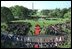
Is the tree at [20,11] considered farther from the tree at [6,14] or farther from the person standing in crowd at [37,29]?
the person standing in crowd at [37,29]

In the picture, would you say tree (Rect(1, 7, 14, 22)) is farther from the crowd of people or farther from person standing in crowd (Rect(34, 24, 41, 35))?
person standing in crowd (Rect(34, 24, 41, 35))

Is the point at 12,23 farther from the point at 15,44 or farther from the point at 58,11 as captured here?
the point at 58,11

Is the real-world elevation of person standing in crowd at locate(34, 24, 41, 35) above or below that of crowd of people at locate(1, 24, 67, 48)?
above

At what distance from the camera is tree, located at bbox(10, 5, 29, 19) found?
3.50 m

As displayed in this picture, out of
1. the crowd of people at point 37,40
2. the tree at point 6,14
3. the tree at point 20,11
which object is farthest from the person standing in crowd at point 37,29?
the tree at point 6,14

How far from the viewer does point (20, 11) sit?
3607 mm

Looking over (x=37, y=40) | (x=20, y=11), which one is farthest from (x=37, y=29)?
(x=20, y=11)

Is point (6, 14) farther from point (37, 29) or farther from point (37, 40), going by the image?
point (37, 40)

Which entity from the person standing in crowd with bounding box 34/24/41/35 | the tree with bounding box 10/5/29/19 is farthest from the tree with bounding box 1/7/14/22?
the person standing in crowd with bounding box 34/24/41/35

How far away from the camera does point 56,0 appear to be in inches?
136

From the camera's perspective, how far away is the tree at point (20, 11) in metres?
3.50

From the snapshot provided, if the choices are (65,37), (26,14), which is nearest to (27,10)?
(26,14)

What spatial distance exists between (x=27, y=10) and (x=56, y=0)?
0.69 m

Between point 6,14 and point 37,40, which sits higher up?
point 6,14
